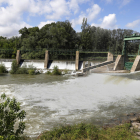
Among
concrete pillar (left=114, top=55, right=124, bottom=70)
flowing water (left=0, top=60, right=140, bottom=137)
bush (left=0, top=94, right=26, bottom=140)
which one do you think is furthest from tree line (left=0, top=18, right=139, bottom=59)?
bush (left=0, top=94, right=26, bottom=140)

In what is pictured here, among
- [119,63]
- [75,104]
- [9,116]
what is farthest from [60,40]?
[9,116]

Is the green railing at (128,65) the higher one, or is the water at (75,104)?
the green railing at (128,65)

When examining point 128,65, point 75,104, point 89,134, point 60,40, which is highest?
point 60,40

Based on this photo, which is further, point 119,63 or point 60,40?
point 60,40

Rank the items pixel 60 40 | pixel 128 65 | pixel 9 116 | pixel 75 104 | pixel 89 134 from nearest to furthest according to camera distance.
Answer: pixel 9 116 → pixel 89 134 → pixel 75 104 → pixel 128 65 → pixel 60 40

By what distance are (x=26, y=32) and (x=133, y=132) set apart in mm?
54000

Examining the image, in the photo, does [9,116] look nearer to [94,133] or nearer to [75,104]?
[94,133]

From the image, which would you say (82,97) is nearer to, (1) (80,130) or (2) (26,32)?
(1) (80,130)

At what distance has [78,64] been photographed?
32.6 metres

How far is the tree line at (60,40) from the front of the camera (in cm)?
4747

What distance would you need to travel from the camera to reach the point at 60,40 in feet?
160

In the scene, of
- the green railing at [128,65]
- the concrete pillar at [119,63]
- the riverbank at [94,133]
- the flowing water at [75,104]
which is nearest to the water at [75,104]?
the flowing water at [75,104]

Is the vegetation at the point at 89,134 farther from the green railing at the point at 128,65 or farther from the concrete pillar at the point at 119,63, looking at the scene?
the green railing at the point at 128,65

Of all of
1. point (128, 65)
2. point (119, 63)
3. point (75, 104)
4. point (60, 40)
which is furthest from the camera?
point (60, 40)
